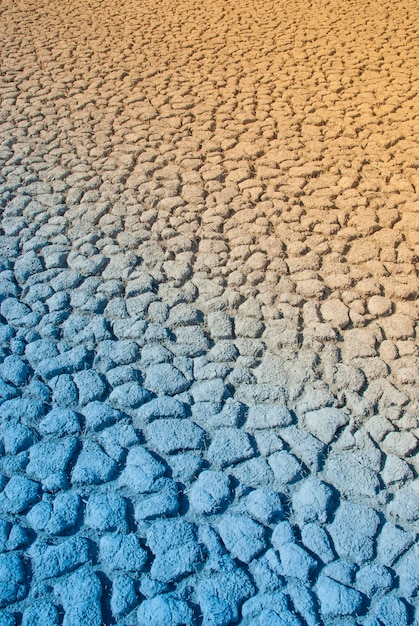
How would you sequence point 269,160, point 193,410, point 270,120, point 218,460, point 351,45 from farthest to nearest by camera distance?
1. point 351,45
2. point 270,120
3. point 269,160
4. point 193,410
5. point 218,460

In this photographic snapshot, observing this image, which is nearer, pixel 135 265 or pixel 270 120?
pixel 135 265

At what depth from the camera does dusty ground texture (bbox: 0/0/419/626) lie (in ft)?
6.87

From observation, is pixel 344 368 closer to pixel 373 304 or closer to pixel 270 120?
pixel 373 304

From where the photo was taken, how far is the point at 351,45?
5633mm

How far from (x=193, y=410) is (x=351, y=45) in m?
4.29

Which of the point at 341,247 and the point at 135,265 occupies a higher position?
the point at 135,265

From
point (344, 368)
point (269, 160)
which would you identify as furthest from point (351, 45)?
point (344, 368)

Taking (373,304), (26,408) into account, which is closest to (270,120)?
(373,304)

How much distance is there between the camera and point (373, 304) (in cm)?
308

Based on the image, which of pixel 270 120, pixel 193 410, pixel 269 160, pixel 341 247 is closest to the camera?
pixel 193 410

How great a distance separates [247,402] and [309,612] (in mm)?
900

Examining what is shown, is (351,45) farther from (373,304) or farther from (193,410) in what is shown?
(193,410)

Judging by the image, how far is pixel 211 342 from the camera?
2.96 m

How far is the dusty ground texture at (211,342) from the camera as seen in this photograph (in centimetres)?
209
